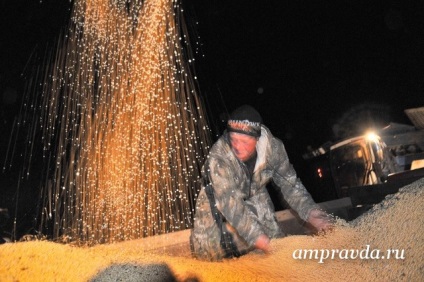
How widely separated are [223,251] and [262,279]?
1.69m

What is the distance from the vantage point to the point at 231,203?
427 cm

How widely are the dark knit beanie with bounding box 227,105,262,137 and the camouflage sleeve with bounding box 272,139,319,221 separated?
1.84 ft

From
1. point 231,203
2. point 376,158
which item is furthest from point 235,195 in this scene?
point 376,158

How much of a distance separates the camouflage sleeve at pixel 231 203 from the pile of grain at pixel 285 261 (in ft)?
0.83

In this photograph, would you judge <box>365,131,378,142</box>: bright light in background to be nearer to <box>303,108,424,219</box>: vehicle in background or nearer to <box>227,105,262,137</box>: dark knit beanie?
<box>303,108,424,219</box>: vehicle in background

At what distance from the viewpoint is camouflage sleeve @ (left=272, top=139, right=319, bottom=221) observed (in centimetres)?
464

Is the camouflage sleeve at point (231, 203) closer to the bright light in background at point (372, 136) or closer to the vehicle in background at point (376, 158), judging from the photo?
the vehicle in background at point (376, 158)

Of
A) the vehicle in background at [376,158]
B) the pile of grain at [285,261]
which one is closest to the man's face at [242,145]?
the pile of grain at [285,261]

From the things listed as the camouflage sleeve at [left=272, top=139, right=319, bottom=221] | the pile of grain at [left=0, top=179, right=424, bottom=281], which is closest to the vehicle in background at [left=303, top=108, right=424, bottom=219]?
the camouflage sleeve at [left=272, top=139, right=319, bottom=221]

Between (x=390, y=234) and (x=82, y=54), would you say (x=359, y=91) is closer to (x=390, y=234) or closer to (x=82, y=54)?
(x=82, y=54)

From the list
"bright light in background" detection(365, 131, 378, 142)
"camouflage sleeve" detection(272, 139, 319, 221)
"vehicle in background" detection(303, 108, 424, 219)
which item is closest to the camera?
"camouflage sleeve" detection(272, 139, 319, 221)

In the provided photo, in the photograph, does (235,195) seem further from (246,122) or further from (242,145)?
(246,122)

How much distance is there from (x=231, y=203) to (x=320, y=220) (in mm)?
1042

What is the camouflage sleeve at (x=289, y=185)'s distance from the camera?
4.64 meters
